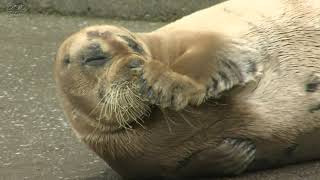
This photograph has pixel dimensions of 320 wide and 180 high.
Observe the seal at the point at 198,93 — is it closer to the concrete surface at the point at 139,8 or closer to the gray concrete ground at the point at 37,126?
the gray concrete ground at the point at 37,126

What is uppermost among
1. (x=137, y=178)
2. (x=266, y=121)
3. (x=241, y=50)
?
(x=241, y=50)

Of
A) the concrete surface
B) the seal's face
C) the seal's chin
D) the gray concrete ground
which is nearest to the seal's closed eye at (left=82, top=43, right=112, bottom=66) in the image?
the seal's face

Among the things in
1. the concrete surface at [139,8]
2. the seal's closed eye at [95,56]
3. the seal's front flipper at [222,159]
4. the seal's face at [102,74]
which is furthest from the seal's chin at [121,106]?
the concrete surface at [139,8]

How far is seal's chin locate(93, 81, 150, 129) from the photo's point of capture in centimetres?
241

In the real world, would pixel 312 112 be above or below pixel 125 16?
above

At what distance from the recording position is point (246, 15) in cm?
292

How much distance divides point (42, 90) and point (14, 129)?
652mm

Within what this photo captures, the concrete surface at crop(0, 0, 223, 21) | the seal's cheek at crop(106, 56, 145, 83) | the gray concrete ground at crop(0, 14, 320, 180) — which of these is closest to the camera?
the seal's cheek at crop(106, 56, 145, 83)

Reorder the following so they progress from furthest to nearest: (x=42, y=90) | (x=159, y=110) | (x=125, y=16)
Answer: (x=125, y=16)
(x=42, y=90)
(x=159, y=110)

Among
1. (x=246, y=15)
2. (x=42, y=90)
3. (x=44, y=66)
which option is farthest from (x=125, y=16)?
(x=246, y=15)

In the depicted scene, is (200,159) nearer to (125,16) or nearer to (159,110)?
(159,110)

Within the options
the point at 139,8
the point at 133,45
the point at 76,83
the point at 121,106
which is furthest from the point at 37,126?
the point at 139,8

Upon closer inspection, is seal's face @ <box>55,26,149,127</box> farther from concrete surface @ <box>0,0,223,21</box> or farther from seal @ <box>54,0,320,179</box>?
concrete surface @ <box>0,0,223,21</box>

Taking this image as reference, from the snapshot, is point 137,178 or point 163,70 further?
point 137,178
